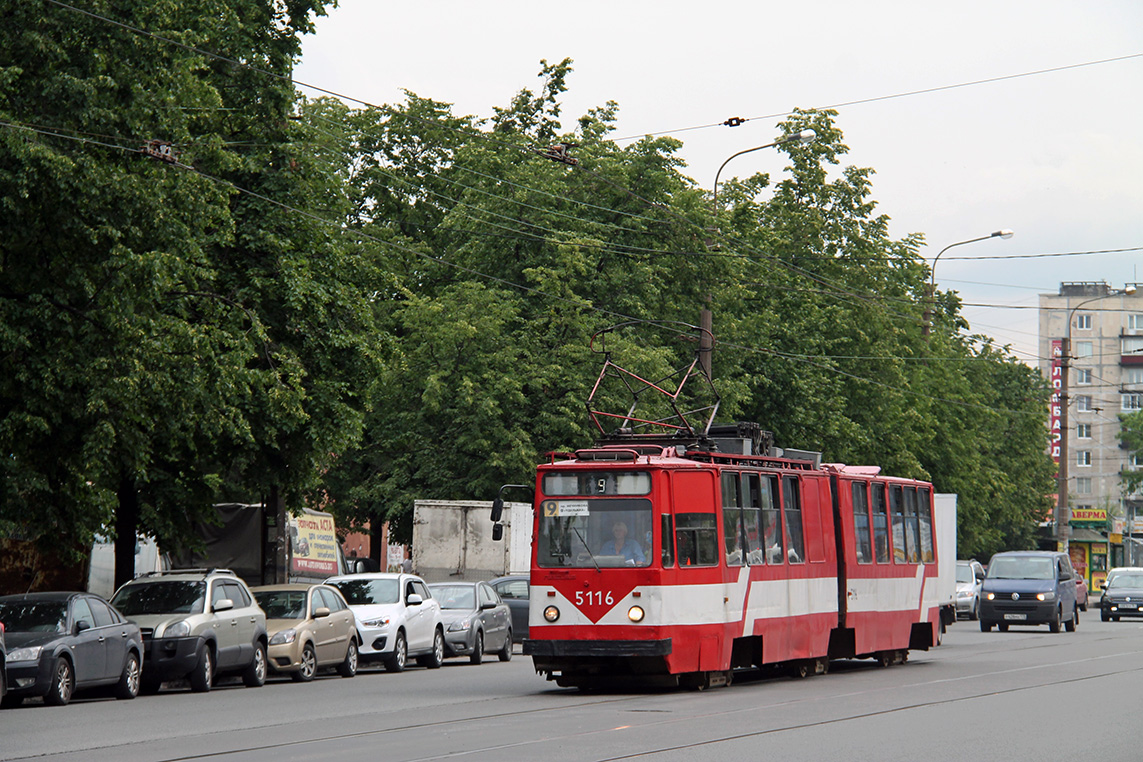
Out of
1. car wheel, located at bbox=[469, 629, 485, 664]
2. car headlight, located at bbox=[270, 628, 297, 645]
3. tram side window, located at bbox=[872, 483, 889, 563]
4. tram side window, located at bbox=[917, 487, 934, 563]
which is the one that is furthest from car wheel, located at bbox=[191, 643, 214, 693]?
tram side window, located at bbox=[917, 487, 934, 563]

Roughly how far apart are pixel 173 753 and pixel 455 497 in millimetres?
28446

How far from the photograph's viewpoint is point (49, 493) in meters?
22.5

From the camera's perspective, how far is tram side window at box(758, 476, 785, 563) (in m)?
21.0

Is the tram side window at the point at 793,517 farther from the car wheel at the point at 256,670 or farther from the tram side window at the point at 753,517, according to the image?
the car wheel at the point at 256,670

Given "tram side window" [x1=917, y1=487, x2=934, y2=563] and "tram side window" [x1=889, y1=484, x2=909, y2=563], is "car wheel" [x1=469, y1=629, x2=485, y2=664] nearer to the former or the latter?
"tram side window" [x1=889, y1=484, x2=909, y2=563]

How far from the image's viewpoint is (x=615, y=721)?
50.2ft

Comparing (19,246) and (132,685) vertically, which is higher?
(19,246)

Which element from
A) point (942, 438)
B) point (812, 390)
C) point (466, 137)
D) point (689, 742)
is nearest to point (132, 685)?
point (689, 742)

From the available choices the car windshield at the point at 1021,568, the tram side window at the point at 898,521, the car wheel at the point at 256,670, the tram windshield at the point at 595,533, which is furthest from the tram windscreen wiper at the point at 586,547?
the car windshield at the point at 1021,568

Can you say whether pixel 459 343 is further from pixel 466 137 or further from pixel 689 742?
pixel 689 742

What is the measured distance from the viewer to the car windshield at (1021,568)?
4131 cm

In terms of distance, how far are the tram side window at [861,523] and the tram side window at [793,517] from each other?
2272 mm

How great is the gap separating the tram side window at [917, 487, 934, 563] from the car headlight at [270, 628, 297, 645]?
34.6 feet

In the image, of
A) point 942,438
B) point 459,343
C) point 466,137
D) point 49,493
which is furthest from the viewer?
point 942,438
